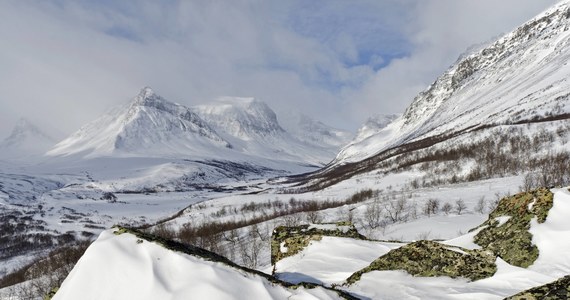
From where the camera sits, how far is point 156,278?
23.9 feet

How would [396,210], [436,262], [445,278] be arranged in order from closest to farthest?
[445,278]
[436,262]
[396,210]

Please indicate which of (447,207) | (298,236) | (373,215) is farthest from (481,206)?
(298,236)

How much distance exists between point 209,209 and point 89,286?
13916cm

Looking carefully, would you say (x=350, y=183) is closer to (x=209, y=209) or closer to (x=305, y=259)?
(x=209, y=209)

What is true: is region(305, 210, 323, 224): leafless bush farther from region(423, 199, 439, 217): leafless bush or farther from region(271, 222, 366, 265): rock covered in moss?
region(271, 222, 366, 265): rock covered in moss

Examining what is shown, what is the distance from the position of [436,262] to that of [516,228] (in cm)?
341

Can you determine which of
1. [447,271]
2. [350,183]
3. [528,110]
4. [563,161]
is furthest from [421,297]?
[528,110]

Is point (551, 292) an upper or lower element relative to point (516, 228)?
lower

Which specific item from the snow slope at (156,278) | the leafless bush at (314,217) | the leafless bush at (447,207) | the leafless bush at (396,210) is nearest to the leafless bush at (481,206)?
the leafless bush at (447,207)

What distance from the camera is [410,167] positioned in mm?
A: 129500

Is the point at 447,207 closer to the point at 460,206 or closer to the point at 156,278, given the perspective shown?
the point at 460,206

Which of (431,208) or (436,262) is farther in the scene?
(431,208)

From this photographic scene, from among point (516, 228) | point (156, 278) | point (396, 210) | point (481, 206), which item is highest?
point (481, 206)

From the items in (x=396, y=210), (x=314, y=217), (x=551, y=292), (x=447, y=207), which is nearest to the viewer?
(x=551, y=292)
